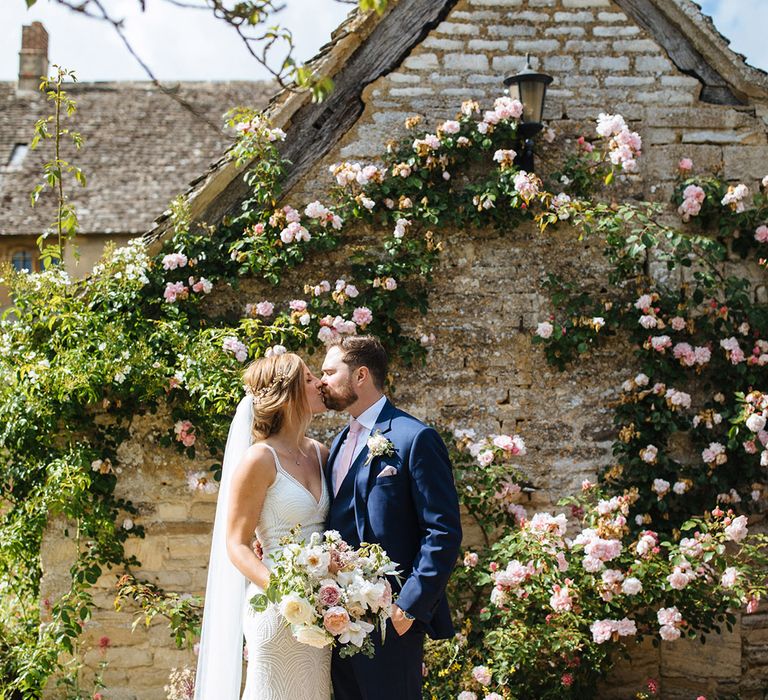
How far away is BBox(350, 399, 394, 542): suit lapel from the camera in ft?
11.4

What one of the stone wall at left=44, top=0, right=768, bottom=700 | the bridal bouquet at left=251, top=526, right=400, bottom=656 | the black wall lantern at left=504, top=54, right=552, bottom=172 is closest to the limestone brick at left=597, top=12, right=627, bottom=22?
the stone wall at left=44, top=0, right=768, bottom=700

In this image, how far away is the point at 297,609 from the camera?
3049 millimetres

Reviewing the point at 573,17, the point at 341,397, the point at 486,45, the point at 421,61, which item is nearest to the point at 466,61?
the point at 486,45

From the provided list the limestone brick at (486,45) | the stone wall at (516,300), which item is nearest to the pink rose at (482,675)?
the stone wall at (516,300)

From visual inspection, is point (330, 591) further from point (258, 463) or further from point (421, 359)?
point (421, 359)

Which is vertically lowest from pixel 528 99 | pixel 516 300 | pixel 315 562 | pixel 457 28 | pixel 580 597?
pixel 580 597

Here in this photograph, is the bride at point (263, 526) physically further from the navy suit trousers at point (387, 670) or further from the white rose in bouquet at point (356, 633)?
the white rose in bouquet at point (356, 633)

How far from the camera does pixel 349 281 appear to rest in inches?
227

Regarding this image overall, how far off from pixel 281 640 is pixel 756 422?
3.25 m

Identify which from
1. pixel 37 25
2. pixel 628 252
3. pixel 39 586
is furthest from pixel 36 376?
pixel 37 25

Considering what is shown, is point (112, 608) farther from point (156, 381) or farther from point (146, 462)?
point (156, 381)

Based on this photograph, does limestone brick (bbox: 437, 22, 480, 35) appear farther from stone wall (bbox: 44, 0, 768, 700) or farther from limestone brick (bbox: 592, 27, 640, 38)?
limestone brick (bbox: 592, 27, 640, 38)

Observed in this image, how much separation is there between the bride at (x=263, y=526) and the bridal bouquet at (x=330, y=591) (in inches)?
7.9

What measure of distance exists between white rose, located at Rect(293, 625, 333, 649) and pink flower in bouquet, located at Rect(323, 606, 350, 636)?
5cm
